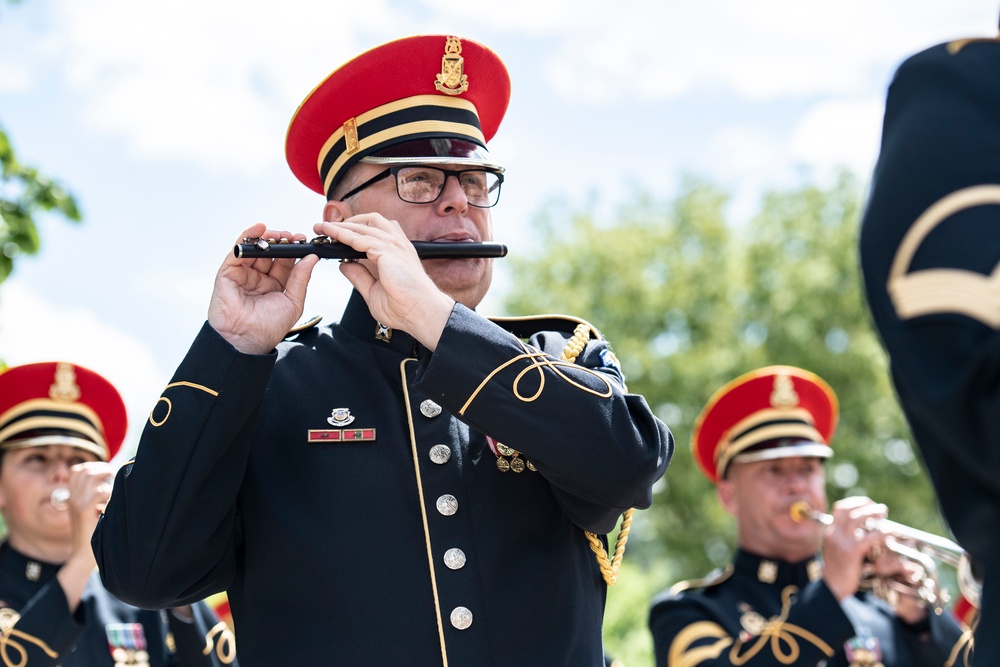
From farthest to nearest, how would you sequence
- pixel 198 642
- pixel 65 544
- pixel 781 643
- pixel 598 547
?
pixel 65 544
pixel 781 643
pixel 198 642
pixel 598 547

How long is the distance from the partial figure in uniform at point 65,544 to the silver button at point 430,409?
7.39 feet

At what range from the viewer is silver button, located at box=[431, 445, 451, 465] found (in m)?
3.00

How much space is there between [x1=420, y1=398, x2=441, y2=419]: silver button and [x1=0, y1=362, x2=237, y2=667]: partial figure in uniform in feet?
7.39

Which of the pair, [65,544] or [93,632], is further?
[65,544]

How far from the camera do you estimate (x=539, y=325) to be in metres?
3.38

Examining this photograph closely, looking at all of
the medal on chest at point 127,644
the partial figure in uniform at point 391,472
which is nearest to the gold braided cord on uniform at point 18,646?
the medal on chest at point 127,644

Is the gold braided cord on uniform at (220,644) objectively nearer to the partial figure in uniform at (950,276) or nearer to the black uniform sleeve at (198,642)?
the black uniform sleeve at (198,642)

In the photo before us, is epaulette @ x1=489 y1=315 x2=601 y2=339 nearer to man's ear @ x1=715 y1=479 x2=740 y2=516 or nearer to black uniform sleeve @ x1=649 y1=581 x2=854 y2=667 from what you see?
black uniform sleeve @ x1=649 y1=581 x2=854 y2=667

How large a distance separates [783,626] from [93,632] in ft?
9.26

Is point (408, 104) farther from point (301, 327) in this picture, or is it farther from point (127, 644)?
point (127, 644)

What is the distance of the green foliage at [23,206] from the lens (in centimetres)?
639

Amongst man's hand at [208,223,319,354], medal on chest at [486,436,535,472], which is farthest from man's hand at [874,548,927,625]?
man's hand at [208,223,319,354]

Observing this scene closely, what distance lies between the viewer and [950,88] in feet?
5.77

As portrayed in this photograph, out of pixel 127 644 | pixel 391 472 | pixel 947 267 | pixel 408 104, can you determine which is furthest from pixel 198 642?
pixel 947 267
